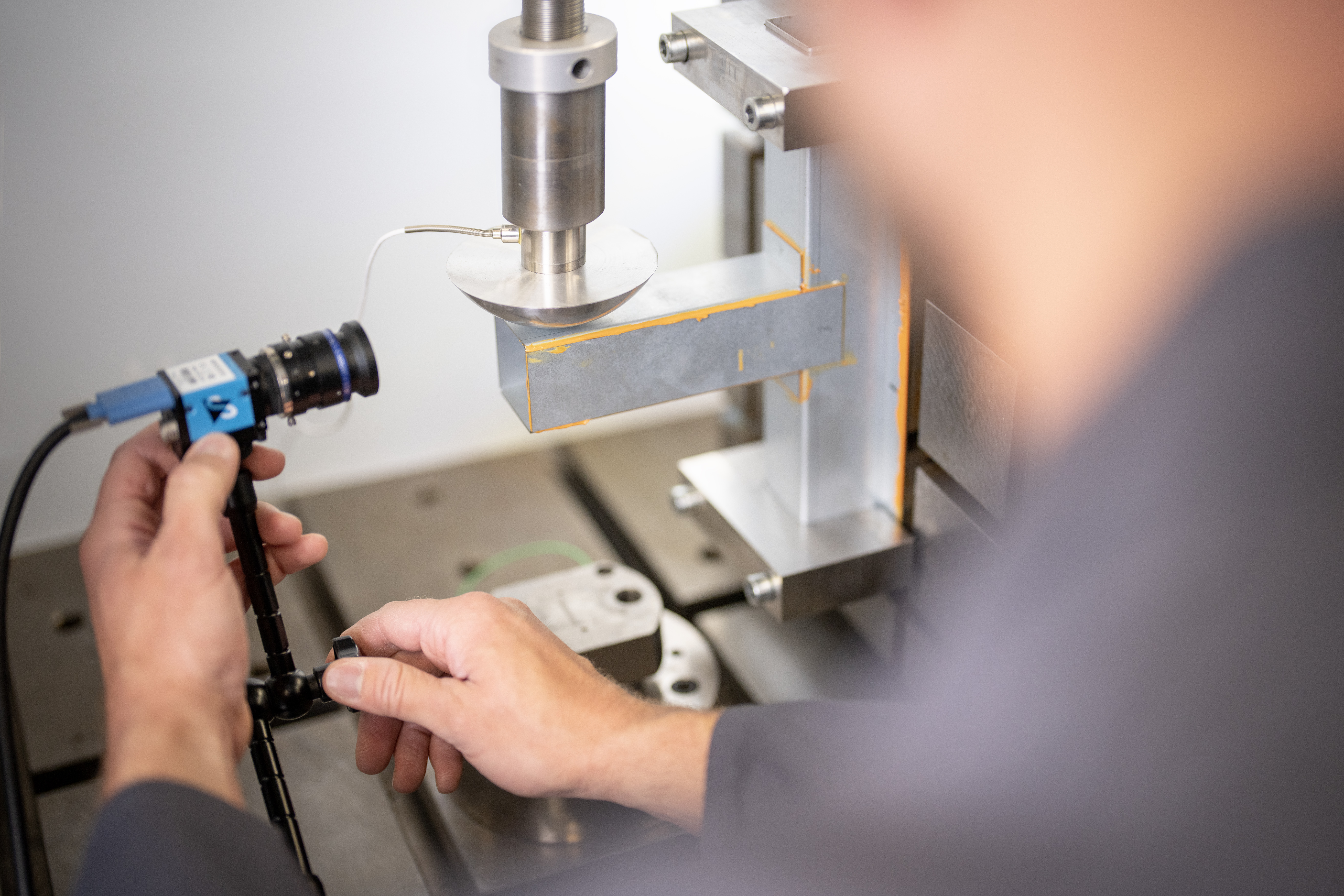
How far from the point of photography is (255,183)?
3.70ft

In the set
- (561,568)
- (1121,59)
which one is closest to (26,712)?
(561,568)

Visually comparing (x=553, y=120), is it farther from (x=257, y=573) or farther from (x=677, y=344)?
(x=257, y=573)

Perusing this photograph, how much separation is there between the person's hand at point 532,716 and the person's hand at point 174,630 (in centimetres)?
10

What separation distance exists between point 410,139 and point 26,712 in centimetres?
61

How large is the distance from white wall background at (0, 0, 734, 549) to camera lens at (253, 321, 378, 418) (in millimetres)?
495

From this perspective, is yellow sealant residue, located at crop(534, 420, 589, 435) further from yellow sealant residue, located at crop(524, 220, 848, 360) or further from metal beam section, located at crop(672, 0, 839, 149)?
metal beam section, located at crop(672, 0, 839, 149)

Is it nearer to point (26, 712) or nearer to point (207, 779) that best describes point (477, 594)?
point (207, 779)

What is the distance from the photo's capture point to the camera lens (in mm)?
628

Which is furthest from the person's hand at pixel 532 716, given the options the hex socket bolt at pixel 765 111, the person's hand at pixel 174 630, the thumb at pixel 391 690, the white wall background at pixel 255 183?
the white wall background at pixel 255 183

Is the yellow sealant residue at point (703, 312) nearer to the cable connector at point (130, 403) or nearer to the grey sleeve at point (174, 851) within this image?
the cable connector at point (130, 403)

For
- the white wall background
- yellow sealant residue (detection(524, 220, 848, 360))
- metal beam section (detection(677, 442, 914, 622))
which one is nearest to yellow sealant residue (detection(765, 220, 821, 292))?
yellow sealant residue (detection(524, 220, 848, 360))

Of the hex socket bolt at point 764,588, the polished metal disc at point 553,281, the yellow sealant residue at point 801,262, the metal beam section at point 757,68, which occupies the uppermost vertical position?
the metal beam section at point 757,68

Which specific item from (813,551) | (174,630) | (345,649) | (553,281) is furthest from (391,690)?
(813,551)

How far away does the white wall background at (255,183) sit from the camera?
3.43 ft
